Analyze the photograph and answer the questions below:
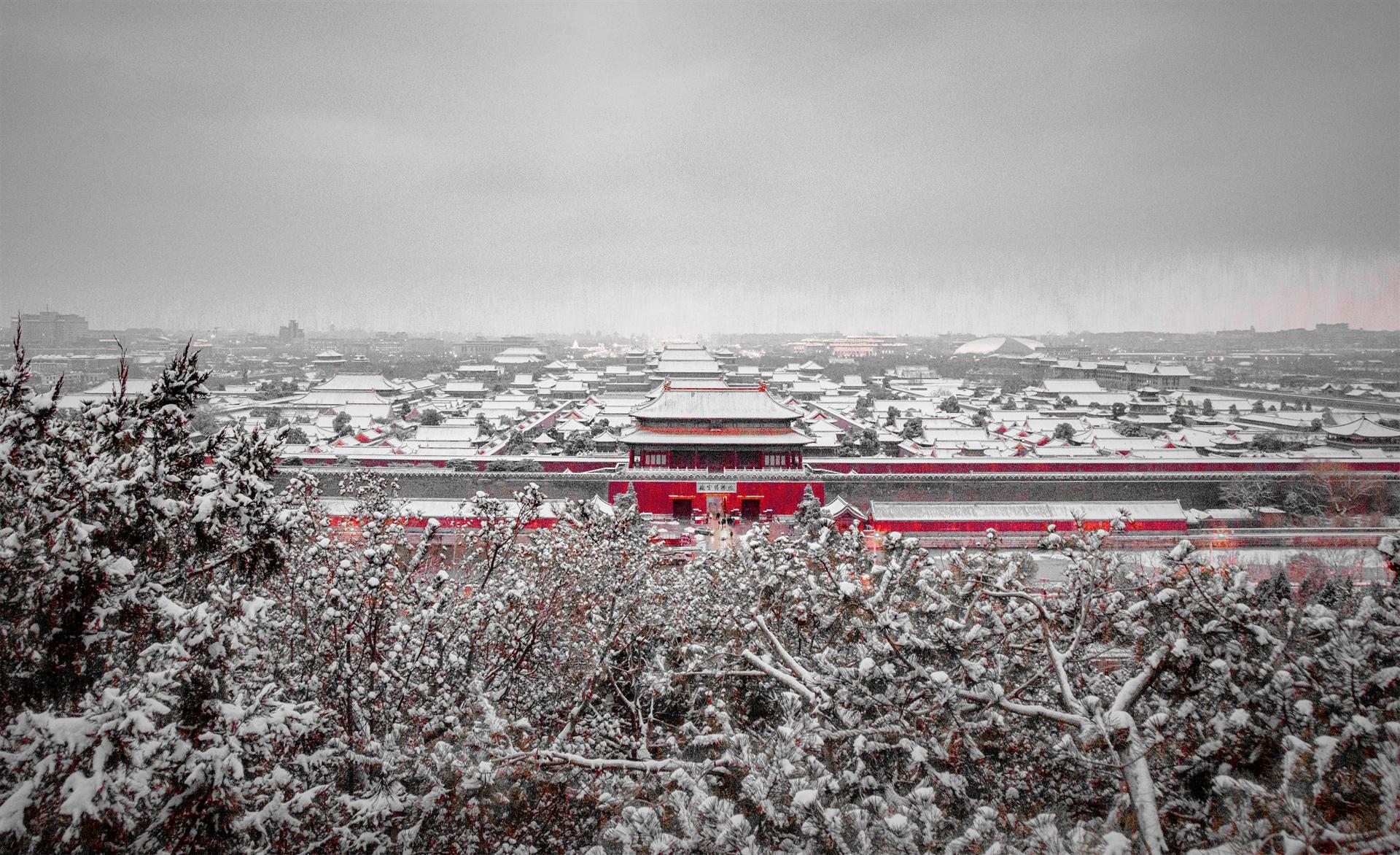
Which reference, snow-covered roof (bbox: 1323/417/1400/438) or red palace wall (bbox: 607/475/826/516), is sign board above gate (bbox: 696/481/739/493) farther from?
snow-covered roof (bbox: 1323/417/1400/438)

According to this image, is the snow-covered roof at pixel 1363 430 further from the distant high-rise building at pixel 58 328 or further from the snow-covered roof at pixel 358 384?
the snow-covered roof at pixel 358 384

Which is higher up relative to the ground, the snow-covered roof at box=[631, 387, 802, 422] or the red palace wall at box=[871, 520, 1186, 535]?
the snow-covered roof at box=[631, 387, 802, 422]

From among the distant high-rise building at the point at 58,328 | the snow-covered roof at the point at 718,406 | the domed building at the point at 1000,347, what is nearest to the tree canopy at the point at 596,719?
the snow-covered roof at the point at 718,406

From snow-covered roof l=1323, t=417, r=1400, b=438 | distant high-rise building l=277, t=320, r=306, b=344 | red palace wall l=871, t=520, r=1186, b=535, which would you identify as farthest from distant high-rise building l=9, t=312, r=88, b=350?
distant high-rise building l=277, t=320, r=306, b=344

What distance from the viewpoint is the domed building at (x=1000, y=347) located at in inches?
3610

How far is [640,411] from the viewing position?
1948 centimetres

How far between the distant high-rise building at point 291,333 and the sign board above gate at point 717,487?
205ft

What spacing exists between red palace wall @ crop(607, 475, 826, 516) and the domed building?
7786 centimetres

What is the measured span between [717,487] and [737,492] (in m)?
0.56

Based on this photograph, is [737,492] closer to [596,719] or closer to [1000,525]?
[1000,525]

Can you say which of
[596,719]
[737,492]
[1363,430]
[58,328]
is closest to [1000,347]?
[1363,430]

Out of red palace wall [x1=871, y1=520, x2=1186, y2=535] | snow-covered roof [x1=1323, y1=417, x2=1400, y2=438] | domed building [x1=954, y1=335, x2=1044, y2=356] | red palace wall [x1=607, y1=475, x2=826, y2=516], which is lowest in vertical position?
red palace wall [x1=871, y1=520, x2=1186, y2=535]

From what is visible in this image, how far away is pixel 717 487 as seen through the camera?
18.6 metres

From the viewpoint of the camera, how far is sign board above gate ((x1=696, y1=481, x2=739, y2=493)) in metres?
18.6
